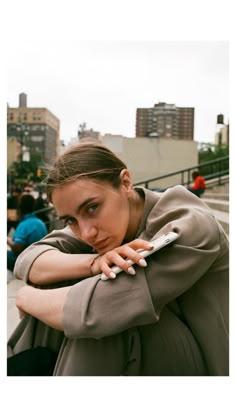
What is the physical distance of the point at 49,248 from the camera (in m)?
1.05

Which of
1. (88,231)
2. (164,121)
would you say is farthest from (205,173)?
(88,231)

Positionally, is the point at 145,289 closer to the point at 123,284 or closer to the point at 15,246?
the point at 123,284

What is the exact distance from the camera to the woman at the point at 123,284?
2.88 ft

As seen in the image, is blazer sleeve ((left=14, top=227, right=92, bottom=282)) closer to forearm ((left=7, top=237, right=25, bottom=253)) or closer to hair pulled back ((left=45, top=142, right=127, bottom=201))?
hair pulled back ((left=45, top=142, right=127, bottom=201))

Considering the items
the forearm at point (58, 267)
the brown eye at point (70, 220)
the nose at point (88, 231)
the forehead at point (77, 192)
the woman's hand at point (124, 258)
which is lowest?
the forearm at point (58, 267)

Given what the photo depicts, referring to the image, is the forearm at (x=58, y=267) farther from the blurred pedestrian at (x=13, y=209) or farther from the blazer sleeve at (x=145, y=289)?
the blurred pedestrian at (x=13, y=209)

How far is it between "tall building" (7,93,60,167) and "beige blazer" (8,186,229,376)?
49cm

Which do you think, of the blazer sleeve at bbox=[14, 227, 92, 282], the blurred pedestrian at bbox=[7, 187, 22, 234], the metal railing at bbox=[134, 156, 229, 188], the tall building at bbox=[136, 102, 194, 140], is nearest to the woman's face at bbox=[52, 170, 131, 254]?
the blazer sleeve at bbox=[14, 227, 92, 282]

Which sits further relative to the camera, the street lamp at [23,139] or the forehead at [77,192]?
the street lamp at [23,139]

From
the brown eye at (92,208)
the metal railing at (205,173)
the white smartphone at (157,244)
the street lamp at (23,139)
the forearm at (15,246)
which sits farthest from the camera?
the metal railing at (205,173)

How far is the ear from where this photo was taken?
990 mm

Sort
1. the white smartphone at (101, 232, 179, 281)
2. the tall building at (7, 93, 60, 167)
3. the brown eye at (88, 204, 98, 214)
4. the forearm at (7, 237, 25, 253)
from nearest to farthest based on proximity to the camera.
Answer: the white smartphone at (101, 232, 179, 281), the brown eye at (88, 204, 98, 214), the tall building at (7, 93, 60, 167), the forearm at (7, 237, 25, 253)

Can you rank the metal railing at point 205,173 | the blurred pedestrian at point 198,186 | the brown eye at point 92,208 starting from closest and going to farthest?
the brown eye at point 92,208
the metal railing at point 205,173
the blurred pedestrian at point 198,186

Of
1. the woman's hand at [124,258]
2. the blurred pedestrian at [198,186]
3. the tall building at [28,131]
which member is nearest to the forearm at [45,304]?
the woman's hand at [124,258]
